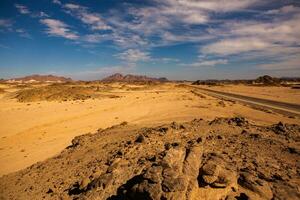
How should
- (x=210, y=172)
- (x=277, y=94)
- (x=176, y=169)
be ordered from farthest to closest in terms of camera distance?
(x=277, y=94) < (x=176, y=169) < (x=210, y=172)

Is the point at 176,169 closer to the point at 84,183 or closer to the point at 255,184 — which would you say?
the point at 255,184

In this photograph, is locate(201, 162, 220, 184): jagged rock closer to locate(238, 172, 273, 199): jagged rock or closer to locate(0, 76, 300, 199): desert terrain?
locate(0, 76, 300, 199): desert terrain

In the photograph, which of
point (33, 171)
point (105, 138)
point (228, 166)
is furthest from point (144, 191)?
point (105, 138)

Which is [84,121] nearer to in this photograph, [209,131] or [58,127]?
[58,127]

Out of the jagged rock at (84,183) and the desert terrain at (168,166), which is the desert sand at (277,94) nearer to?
the desert terrain at (168,166)

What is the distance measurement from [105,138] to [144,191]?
6643mm

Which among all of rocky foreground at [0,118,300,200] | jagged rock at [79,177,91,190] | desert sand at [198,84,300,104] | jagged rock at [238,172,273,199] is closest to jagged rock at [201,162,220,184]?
rocky foreground at [0,118,300,200]

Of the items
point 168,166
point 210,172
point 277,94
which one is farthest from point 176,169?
point 277,94

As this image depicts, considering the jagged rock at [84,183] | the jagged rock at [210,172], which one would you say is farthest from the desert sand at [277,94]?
the jagged rock at [84,183]

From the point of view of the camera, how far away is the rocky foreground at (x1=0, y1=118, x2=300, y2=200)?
6.48m

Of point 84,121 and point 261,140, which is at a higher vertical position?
point 261,140

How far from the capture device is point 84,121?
21.6 m

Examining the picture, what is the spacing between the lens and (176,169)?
6812 millimetres

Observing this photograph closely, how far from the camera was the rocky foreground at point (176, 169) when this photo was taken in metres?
6.48
